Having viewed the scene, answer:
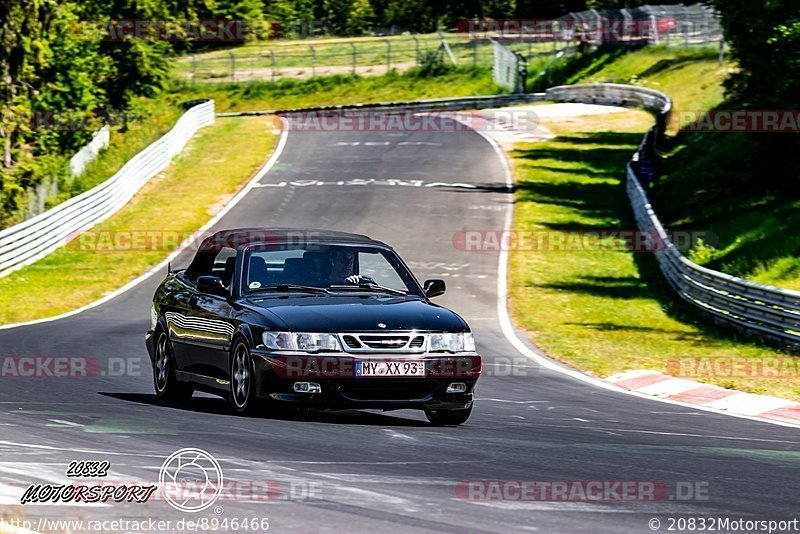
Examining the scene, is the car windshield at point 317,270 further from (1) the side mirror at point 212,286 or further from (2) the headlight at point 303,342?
(2) the headlight at point 303,342

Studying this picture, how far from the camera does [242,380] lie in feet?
34.1

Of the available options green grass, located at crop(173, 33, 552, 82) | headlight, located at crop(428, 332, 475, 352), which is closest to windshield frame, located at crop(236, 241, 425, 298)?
headlight, located at crop(428, 332, 475, 352)

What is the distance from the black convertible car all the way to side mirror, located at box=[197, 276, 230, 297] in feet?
0.04

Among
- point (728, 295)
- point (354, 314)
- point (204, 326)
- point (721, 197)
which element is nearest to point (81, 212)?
point (721, 197)

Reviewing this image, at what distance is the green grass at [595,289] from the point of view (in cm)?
1858

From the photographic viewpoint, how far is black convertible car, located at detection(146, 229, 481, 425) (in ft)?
32.5

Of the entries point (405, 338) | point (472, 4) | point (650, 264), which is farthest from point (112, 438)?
point (472, 4)

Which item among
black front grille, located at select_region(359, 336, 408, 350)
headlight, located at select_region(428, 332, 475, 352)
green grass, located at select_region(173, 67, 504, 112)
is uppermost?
black front grille, located at select_region(359, 336, 408, 350)

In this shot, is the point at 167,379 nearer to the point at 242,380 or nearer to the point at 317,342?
the point at 242,380

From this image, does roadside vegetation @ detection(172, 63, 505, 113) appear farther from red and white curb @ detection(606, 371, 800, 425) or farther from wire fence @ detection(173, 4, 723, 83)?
red and white curb @ detection(606, 371, 800, 425)

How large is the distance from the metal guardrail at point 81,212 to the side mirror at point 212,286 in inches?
680

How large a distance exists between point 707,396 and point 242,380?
255 inches

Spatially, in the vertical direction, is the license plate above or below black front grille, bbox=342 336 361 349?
below

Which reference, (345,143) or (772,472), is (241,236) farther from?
(345,143)
